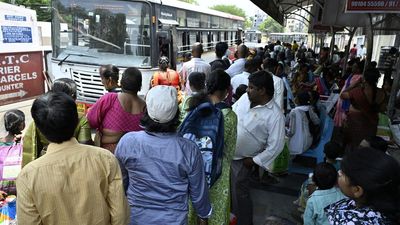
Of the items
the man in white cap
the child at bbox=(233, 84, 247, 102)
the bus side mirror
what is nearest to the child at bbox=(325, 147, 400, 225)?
the man in white cap

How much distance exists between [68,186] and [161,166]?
1.73 feet

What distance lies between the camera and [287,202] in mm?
3834

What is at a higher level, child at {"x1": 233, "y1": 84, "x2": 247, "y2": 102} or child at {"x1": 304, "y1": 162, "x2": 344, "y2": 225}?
child at {"x1": 233, "y1": 84, "x2": 247, "y2": 102}

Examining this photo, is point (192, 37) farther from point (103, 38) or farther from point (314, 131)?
point (314, 131)

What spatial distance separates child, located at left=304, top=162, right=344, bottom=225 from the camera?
237 centimetres

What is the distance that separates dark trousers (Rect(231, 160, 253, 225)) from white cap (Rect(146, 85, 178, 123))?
1.25 meters

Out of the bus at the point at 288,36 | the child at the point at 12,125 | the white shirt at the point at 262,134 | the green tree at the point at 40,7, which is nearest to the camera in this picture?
the white shirt at the point at 262,134

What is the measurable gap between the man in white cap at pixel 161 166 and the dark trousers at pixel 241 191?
985 millimetres

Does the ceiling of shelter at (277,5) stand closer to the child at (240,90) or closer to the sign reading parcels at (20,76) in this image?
the child at (240,90)

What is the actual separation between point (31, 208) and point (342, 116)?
471 cm

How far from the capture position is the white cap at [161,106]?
1.77 m

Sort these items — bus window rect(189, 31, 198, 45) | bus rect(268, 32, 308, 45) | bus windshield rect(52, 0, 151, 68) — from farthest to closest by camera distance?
bus rect(268, 32, 308, 45)
bus window rect(189, 31, 198, 45)
bus windshield rect(52, 0, 151, 68)

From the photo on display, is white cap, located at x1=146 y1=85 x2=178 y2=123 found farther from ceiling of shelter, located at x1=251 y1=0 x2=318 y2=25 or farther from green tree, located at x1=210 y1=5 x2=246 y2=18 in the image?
green tree, located at x1=210 y1=5 x2=246 y2=18

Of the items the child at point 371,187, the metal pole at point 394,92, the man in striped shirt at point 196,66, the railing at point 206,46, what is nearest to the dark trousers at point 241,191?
the child at point 371,187
